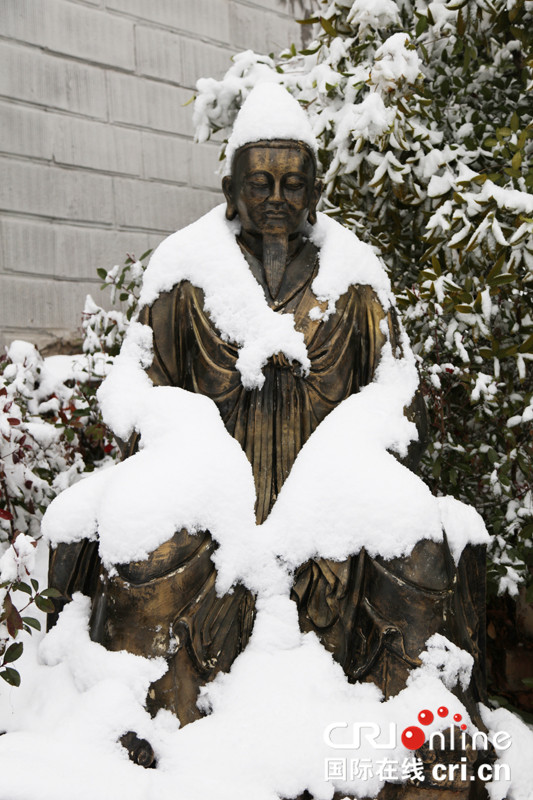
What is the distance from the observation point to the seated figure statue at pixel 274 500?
211cm

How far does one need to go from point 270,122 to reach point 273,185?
0.17 m

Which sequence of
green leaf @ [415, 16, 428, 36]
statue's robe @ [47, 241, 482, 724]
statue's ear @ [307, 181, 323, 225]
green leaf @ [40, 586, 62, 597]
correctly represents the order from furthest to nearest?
green leaf @ [415, 16, 428, 36]
statue's ear @ [307, 181, 323, 225]
green leaf @ [40, 586, 62, 597]
statue's robe @ [47, 241, 482, 724]

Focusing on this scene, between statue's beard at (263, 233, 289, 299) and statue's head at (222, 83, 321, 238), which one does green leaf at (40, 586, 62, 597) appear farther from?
statue's head at (222, 83, 321, 238)

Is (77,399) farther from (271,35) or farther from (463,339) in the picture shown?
(271,35)

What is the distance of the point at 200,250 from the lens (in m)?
2.66

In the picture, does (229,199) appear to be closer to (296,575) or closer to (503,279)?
(503,279)

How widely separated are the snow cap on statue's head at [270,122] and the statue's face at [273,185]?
2cm

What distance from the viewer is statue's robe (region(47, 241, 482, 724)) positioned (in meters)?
2.09

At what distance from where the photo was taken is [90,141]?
170 inches

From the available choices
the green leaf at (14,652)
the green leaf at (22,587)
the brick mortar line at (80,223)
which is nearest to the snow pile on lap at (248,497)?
the green leaf at (22,587)

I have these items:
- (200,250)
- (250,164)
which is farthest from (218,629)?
(250,164)

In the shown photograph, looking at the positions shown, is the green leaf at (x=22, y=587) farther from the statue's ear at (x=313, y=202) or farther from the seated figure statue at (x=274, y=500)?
the statue's ear at (x=313, y=202)

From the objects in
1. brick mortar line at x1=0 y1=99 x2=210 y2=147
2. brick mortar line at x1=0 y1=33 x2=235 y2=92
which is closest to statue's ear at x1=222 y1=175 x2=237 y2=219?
brick mortar line at x1=0 y1=99 x2=210 y2=147

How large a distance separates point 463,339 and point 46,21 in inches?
95.8
